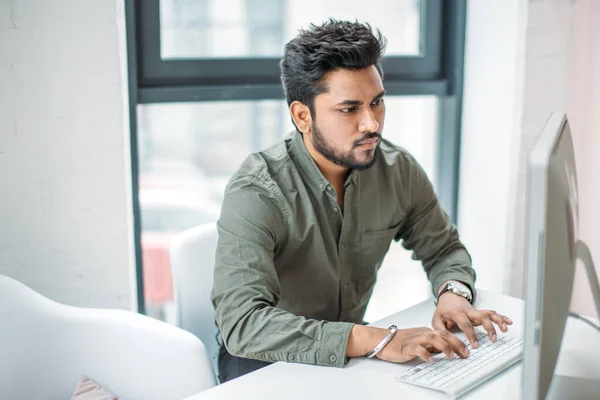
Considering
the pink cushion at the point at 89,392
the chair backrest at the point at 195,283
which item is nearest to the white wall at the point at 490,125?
the chair backrest at the point at 195,283

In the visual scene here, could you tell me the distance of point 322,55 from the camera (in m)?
1.64

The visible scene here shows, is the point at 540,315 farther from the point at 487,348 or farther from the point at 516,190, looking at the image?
the point at 516,190

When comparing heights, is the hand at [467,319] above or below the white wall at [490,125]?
below

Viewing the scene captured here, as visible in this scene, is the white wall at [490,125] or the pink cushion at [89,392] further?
the white wall at [490,125]

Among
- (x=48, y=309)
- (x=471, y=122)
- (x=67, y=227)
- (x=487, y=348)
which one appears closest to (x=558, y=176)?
(x=487, y=348)

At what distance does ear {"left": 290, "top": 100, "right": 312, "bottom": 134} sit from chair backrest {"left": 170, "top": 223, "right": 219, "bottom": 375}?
39 cm

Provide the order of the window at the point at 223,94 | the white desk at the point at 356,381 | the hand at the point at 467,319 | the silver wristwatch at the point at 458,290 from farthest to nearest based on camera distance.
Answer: the window at the point at 223,94, the silver wristwatch at the point at 458,290, the hand at the point at 467,319, the white desk at the point at 356,381

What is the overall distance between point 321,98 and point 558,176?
82 centimetres

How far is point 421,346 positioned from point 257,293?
34cm

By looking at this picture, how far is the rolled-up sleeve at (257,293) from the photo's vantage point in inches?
52.3

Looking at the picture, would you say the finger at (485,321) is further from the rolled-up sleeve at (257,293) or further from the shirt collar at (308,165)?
the shirt collar at (308,165)

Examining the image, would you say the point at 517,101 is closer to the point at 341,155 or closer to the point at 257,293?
the point at 341,155

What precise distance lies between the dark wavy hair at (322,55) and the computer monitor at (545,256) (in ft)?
2.20

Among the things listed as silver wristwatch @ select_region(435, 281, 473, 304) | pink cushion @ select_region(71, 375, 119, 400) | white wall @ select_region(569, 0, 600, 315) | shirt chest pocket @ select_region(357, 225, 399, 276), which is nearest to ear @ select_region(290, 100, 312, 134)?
shirt chest pocket @ select_region(357, 225, 399, 276)
